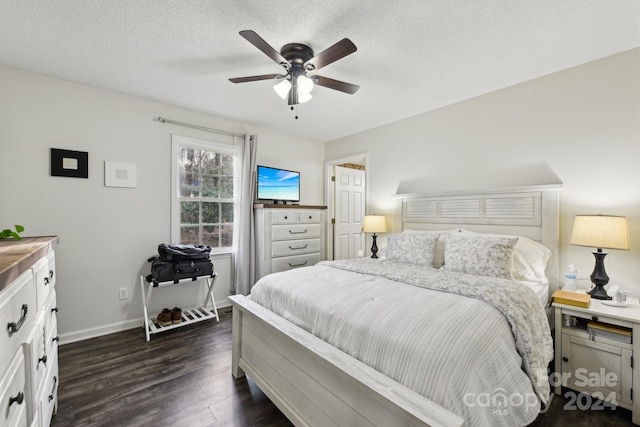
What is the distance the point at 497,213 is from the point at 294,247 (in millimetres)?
2373

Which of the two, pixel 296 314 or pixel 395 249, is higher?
pixel 395 249

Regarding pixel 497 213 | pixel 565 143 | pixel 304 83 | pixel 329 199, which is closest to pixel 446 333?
pixel 304 83

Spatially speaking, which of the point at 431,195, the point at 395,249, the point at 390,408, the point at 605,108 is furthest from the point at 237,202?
the point at 605,108

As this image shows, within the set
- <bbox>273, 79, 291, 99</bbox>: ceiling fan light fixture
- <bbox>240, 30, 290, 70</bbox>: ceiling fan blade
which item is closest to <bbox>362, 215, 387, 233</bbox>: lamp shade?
<bbox>273, 79, 291, 99</bbox>: ceiling fan light fixture

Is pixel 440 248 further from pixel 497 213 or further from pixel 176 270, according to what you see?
pixel 176 270

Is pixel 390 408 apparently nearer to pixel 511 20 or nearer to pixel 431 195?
pixel 511 20

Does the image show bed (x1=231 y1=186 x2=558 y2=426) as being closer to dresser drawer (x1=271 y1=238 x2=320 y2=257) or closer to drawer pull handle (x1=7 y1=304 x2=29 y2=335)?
drawer pull handle (x1=7 y1=304 x2=29 y2=335)

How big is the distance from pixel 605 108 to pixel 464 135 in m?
1.08

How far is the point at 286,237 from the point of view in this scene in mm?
3641

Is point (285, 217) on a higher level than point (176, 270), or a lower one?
higher

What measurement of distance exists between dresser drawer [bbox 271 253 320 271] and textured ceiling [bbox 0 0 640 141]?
2.01 metres

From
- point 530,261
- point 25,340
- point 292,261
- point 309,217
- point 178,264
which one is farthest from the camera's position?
point 309,217

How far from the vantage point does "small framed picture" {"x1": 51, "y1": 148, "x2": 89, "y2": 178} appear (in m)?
2.53

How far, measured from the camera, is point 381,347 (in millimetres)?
1243
